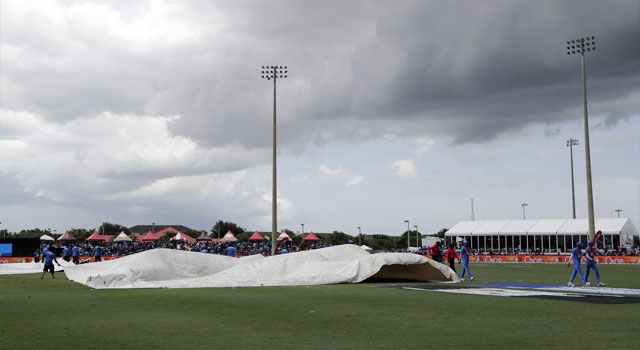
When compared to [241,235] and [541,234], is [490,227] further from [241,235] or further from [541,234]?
[241,235]

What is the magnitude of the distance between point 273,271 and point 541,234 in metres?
47.7

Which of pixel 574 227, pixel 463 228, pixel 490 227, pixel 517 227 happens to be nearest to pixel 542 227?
pixel 517 227

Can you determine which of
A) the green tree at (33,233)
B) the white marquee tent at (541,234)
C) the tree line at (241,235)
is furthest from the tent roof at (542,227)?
the green tree at (33,233)

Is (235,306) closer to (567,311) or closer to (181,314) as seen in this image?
(181,314)

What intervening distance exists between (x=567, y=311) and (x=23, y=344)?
1051 centimetres

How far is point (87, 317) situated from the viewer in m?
13.2

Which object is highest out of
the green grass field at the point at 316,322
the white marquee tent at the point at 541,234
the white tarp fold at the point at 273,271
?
the white marquee tent at the point at 541,234

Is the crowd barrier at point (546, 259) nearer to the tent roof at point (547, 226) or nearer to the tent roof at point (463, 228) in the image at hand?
the tent roof at point (547, 226)

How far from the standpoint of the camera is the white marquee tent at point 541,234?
63938 mm

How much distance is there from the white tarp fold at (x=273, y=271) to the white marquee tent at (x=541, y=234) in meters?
42.4

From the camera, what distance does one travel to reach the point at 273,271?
25.6 meters

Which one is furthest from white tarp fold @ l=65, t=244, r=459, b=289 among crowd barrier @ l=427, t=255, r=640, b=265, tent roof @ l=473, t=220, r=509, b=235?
tent roof @ l=473, t=220, r=509, b=235

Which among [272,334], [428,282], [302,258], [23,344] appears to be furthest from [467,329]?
[302,258]

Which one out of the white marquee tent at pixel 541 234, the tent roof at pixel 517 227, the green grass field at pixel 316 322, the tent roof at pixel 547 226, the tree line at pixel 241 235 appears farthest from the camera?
the tree line at pixel 241 235
